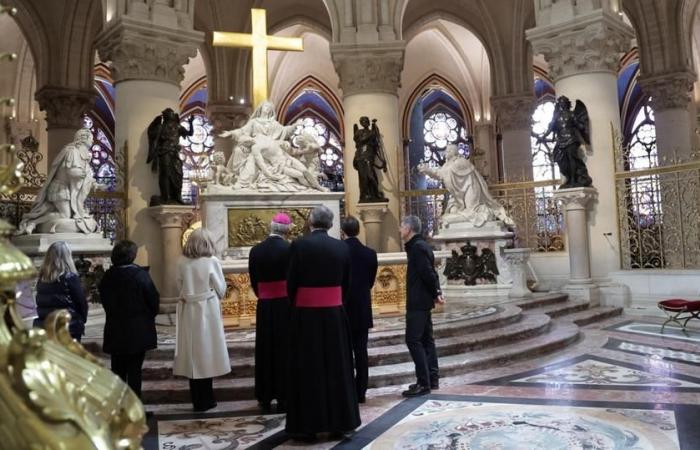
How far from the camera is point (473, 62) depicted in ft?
86.1

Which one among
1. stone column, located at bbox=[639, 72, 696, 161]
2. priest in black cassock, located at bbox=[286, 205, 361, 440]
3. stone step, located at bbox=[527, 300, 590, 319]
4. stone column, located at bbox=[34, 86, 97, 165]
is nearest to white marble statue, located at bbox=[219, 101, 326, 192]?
stone step, located at bbox=[527, 300, 590, 319]

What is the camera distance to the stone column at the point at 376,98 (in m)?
Answer: 14.8

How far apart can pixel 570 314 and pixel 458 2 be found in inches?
524

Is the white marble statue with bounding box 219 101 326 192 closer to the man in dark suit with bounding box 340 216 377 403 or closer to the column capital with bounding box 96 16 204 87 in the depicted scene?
the column capital with bounding box 96 16 204 87

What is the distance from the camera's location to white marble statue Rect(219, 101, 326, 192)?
9.46m

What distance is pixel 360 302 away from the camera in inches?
205

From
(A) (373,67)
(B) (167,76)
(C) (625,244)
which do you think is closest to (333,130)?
(A) (373,67)

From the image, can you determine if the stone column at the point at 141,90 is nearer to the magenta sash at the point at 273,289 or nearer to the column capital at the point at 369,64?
the column capital at the point at 369,64

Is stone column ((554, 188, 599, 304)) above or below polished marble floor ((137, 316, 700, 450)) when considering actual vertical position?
above

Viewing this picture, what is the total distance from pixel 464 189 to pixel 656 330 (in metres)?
4.78

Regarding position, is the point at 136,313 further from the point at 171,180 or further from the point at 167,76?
the point at 167,76

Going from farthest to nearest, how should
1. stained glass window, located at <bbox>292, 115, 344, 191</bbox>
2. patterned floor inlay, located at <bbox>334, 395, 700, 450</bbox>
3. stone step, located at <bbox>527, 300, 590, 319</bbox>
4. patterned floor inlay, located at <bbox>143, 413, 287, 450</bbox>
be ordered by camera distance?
stained glass window, located at <bbox>292, 115, 344, 191</bbox>, stone step, located at <bbox>527, 300, 590, 319</bbox>, patterned floor inlay, located at <bbox>143, 413, 287, 450</bbox>, patterned floor inlay, located at <bbox>334, 395, 700, 450</bbox>

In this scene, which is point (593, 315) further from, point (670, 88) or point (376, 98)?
point (670, 88)

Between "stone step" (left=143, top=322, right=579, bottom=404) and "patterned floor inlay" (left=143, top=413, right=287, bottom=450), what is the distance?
57 centimetres
